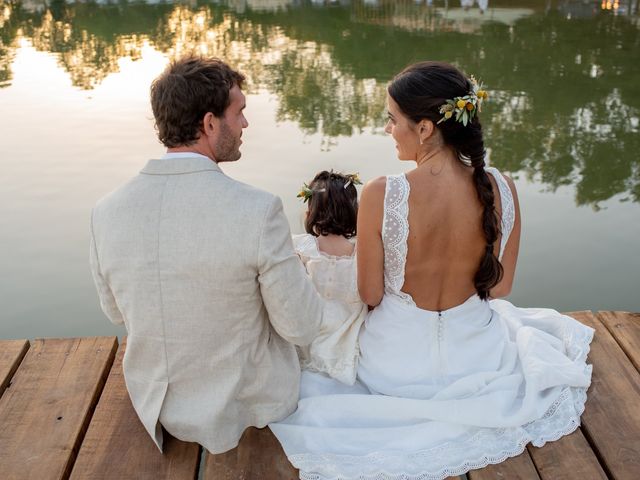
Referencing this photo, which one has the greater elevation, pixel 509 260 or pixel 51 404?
pixel 509 260

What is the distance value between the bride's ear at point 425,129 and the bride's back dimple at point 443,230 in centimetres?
10

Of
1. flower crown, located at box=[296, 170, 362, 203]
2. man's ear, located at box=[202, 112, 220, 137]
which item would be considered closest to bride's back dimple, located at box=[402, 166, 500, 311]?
flower crown, located at box=[296, 170, 362, 203]

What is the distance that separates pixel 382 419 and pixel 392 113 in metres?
0.91

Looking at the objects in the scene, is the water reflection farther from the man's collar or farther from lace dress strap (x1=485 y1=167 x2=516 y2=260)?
the man's collar

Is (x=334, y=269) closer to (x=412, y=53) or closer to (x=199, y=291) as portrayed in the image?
(x=199, y=291)

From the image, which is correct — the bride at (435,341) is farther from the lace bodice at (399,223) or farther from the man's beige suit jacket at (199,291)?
the man's beige suit jacket at (199,291)

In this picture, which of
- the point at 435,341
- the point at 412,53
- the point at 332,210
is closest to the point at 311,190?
the point at 332,210

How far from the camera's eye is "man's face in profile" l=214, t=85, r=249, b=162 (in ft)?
5.83

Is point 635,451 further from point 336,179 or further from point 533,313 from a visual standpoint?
point 336,179

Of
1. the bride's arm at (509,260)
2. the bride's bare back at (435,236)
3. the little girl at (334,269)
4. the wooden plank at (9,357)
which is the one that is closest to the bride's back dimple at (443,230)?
the bride's bare back at (435,236)

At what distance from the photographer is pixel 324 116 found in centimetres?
620

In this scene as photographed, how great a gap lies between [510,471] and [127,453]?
1077 millimetres

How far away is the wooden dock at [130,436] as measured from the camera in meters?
1.94

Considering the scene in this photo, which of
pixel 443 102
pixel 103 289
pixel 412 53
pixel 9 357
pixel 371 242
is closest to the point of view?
pixel 103 289
